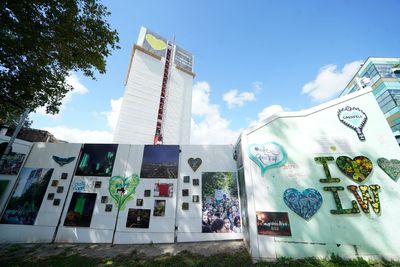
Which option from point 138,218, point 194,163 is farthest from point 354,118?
point 138,218

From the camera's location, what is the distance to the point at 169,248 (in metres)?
6.15

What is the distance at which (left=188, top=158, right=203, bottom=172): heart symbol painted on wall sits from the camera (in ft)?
25.4

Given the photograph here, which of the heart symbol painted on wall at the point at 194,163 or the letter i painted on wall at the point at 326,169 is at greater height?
the heart symbol painted on wall at the point at 194,163

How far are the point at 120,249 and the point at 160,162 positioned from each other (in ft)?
12.0

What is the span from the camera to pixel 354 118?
6227mm

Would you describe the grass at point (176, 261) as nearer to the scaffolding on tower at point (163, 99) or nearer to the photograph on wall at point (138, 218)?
the photograph on wall at point (138, 218)

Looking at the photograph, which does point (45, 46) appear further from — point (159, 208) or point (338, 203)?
point (338, 203)

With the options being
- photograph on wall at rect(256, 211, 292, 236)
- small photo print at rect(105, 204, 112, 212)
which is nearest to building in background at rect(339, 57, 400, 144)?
photograph on wall at rect(256, 211, 292, 236)

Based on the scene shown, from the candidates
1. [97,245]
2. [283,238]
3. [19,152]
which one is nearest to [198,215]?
[283,238]

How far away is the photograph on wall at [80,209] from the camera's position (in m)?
7.06

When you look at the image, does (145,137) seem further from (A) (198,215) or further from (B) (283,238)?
(B) (283,238)

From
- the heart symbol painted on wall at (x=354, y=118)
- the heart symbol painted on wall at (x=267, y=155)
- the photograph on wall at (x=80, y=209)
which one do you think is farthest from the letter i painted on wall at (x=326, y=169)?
the photograph on wall at (x=80, y=209)

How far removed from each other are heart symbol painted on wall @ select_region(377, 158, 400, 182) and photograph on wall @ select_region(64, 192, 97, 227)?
11440 mm

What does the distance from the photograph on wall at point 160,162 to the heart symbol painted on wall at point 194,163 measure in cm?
68
